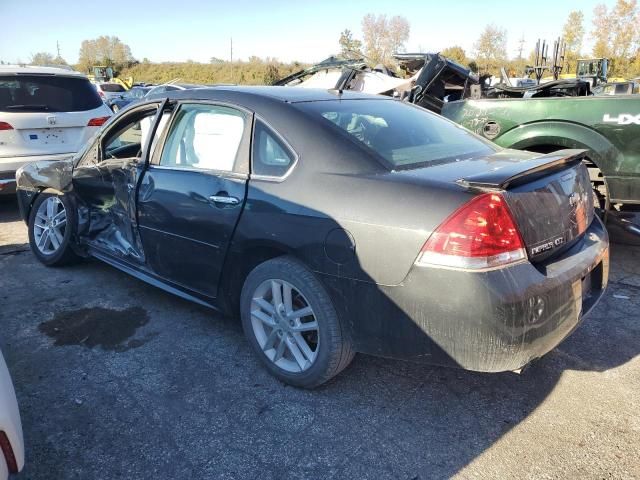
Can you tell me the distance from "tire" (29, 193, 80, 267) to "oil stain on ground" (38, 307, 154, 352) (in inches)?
35.3

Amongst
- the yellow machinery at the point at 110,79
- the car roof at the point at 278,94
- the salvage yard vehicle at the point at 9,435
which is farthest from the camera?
the yellow machinery at the point at 110,79

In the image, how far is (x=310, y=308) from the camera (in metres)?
2.67

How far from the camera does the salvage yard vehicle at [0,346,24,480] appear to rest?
64.2 inches

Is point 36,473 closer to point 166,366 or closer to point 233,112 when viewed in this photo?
point 166,366

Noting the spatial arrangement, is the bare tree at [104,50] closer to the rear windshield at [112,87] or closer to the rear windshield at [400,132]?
the rear windshield at [112,87]

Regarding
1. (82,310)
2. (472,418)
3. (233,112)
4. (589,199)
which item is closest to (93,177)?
(82,310)

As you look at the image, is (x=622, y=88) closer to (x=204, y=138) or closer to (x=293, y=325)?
(x=204, y=138)

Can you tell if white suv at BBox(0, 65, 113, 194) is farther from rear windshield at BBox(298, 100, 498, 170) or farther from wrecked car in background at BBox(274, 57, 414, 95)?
rear windshield at BBox(298, 100, 498, 170)

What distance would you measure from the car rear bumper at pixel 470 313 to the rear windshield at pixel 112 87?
25760mm

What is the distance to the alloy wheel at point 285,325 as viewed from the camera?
2766 millimetres

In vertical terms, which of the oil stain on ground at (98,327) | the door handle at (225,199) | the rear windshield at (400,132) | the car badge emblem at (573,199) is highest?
the rear windshield at (400,132)

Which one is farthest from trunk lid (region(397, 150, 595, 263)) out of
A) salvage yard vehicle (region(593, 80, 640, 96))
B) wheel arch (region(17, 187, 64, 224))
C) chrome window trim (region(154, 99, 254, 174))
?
salvage yard vehicle (region(593, 80, 640, 96))

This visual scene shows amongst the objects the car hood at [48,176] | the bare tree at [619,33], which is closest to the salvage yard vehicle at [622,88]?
the car hood at [48,176]

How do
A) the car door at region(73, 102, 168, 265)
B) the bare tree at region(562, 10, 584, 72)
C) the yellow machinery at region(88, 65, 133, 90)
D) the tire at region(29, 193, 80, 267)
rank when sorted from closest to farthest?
the car door at region(73, 102, 168, 265), the tire at region(29, 193, 80, 267), the yellow machinery at region(88, 65, 133, 90), the bare tree at region(562, 10, 584, 72)
